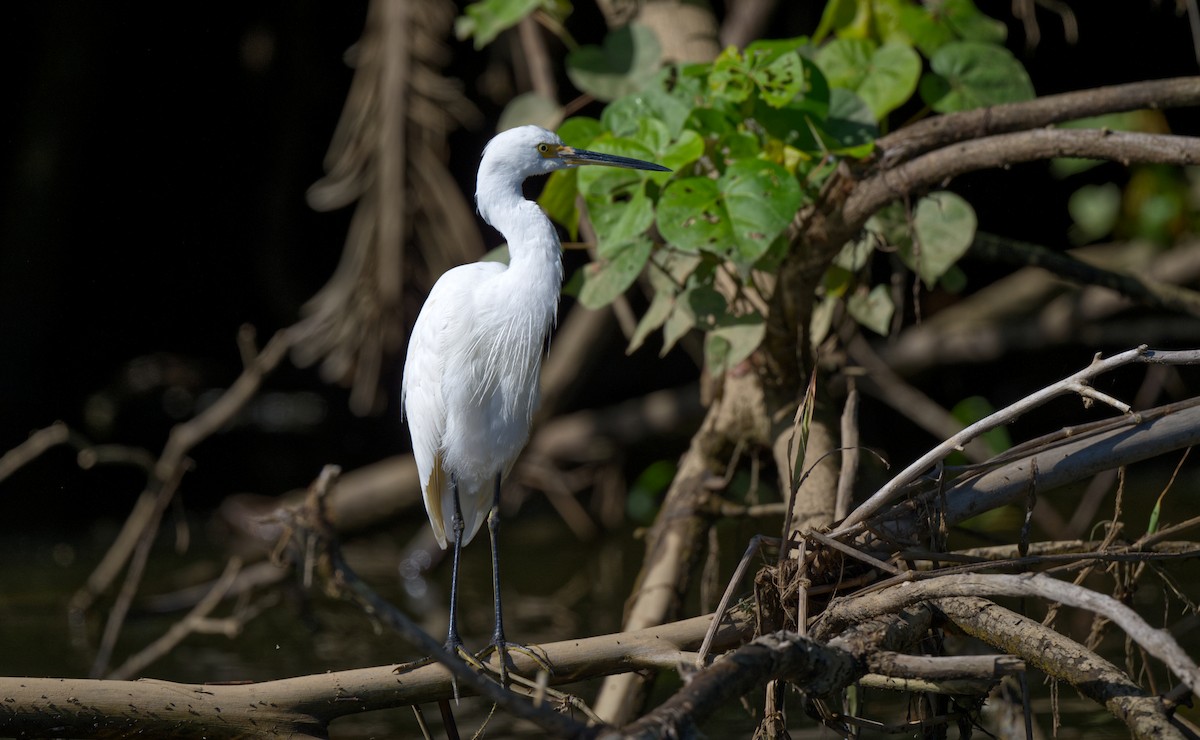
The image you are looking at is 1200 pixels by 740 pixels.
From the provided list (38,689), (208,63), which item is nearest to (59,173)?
(208,63)

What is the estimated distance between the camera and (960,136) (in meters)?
2.58

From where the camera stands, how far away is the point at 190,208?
720 cm

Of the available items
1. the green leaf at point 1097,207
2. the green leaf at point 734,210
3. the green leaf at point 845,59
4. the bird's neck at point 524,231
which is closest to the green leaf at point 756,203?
the green leaf at point 734,210

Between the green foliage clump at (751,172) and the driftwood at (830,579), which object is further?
the green foliage clump at (751,172)

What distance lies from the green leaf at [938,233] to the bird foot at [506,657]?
4.30ft

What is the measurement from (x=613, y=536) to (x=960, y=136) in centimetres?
357

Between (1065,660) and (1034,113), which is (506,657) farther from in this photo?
(1034,113)

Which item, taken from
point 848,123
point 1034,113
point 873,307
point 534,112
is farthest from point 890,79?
point 534,112

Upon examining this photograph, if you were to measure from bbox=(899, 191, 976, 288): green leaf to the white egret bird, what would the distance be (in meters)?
0.70

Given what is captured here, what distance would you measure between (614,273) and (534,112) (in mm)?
957

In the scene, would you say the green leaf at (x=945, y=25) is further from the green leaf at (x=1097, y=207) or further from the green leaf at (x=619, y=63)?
the green leaf at (x=1097, y=207)

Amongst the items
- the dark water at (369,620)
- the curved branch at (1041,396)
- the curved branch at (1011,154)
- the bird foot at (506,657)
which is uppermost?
the curved branch at (1011,154)

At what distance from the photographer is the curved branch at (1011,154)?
226 cm

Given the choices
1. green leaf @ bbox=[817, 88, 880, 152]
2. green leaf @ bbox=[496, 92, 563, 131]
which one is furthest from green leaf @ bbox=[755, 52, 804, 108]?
green leaf @ bbox=[496, 92, 563, 131]
